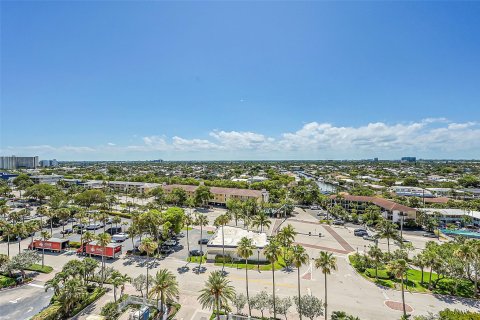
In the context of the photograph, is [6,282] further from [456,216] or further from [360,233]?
[456,216]

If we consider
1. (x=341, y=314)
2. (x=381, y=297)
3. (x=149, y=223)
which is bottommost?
(x=381, y=297)

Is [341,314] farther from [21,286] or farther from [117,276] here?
[21,286]

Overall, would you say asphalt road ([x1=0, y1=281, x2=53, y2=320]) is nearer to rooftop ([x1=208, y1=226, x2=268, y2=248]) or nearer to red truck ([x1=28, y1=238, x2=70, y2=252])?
red truck ([x1=28, y1=238, x2=70, y2=252])

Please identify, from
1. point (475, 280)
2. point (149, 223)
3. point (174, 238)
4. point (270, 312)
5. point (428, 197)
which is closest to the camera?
point (270, 312)

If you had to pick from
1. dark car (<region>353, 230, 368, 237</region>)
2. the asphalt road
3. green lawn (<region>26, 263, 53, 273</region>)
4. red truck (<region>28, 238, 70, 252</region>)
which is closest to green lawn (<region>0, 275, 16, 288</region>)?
the asphalt road

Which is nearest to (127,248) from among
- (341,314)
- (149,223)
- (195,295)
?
(149,223)
